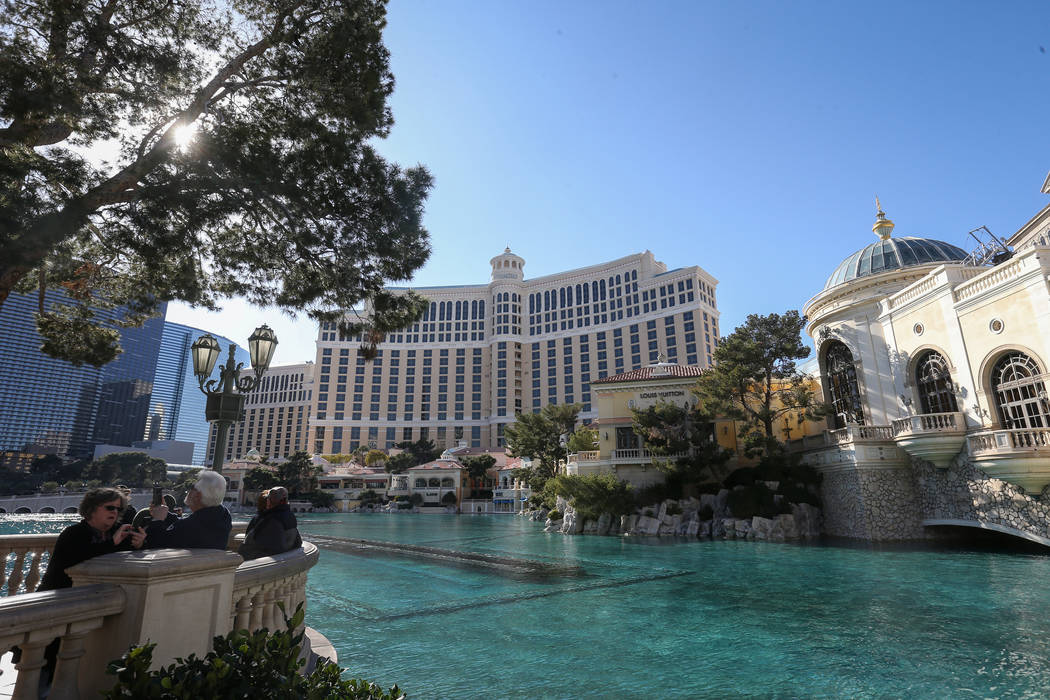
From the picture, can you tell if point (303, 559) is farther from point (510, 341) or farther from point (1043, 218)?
point (510, 341)

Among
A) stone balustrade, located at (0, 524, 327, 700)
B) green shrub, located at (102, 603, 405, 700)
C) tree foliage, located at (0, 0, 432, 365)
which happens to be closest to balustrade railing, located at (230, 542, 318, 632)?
stone balustrade, located at (0, 524, 327, 700)

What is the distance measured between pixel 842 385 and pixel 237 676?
24988mm

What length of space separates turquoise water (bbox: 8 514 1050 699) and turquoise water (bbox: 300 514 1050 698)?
0.03 meters

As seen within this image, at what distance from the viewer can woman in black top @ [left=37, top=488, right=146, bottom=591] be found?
324cm

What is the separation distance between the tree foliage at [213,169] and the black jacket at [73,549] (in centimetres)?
429

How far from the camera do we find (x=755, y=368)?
898 inches

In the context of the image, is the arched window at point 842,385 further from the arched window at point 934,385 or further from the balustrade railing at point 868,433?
the arched window at point 934,385

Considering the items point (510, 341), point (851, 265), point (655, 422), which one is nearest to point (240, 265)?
point (655, 422)

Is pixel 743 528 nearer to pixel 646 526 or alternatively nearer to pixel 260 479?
pixel 646 526

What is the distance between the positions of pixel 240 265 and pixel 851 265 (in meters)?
24.3

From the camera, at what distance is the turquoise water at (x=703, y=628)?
5719 millimetres

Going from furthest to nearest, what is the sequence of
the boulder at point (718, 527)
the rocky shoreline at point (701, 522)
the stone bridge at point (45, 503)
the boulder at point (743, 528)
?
the stone bridge at point (45, 503) → the boulder at point (718, 527) → the boulder at point (743, 528) → the rocky shoreline at point (701, 522)

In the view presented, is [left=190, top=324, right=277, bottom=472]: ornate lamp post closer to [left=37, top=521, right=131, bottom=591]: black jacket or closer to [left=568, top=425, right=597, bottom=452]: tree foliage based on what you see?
[left=37, top=521, right=131, bottom=591]: black jacket

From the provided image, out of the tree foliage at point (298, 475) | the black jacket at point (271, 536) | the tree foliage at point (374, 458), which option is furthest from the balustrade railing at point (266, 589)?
the tree foliage at point (374, 458)
